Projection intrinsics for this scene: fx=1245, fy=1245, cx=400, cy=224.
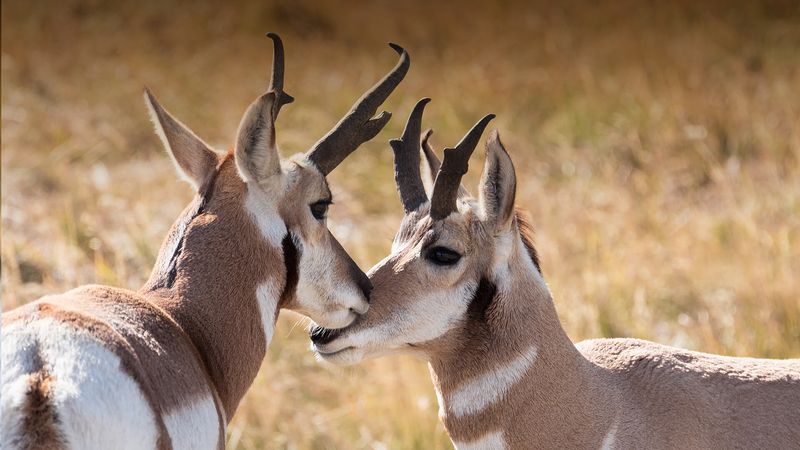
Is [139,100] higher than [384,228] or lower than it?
higher

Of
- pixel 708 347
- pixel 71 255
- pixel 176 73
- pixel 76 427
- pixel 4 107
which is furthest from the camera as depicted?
pixel 176 73

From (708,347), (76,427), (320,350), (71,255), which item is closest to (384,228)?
(71,255)

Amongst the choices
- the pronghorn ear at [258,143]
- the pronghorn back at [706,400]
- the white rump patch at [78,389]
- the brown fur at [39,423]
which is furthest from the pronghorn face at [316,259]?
the brown fur at [39,423]

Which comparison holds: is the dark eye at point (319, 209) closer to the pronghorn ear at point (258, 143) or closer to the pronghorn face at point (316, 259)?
the pronghorn face at point (316, 259)

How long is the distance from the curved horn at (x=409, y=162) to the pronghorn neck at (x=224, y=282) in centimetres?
67

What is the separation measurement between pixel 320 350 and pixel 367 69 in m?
9.97

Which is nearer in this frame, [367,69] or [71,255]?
[71,255]

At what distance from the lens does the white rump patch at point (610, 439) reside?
5117mm

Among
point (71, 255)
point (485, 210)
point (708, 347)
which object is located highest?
point (485, 210)

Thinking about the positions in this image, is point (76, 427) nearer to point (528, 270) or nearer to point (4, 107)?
point (528, 270)

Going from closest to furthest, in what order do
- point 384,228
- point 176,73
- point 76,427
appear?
1. point 76,427
2. point 384,228
3. point 176,73

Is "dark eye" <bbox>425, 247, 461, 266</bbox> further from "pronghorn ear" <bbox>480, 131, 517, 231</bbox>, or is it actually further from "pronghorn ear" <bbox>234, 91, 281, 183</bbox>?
"pronghorn ear" <bbox>234, 91, 281, 183</bbox>

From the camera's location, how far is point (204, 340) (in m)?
4.90

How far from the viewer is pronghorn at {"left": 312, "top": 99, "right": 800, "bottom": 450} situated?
16.7 feet
